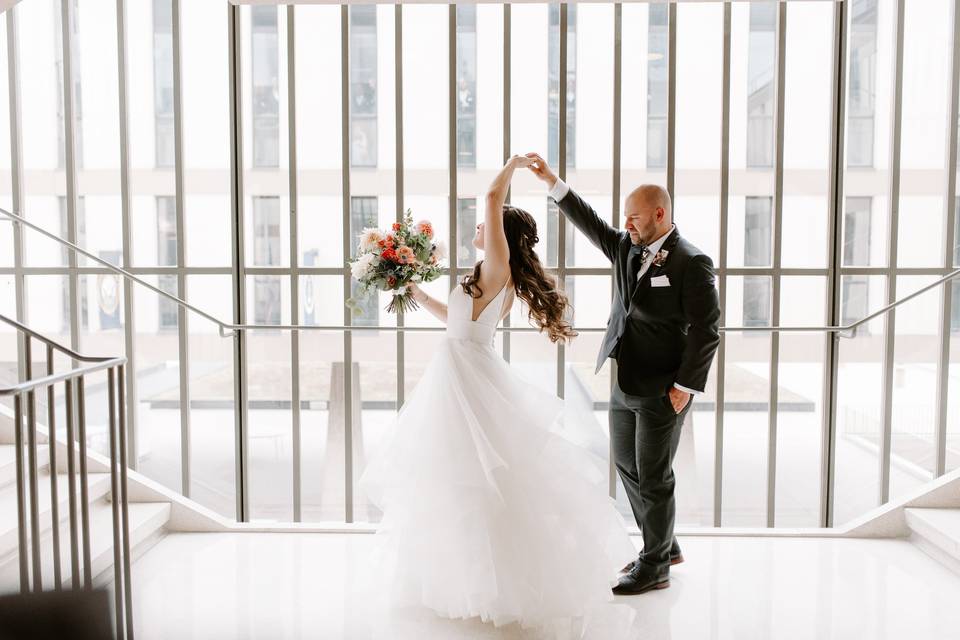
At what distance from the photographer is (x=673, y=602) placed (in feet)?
9.94

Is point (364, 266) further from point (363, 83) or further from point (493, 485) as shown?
point (363, 83)

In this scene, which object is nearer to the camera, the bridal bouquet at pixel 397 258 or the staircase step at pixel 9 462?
the bridal bouquet at pixel 397 258

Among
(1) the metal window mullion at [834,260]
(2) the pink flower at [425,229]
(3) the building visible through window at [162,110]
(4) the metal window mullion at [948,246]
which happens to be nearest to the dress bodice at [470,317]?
(2) the pink flower at [425,229]

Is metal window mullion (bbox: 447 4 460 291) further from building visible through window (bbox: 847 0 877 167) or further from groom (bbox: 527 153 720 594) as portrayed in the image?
building visible through window (bbox: 847 0 877 167)

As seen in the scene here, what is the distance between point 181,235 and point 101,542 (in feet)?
7.59

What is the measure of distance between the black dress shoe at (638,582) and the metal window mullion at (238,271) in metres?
2.48

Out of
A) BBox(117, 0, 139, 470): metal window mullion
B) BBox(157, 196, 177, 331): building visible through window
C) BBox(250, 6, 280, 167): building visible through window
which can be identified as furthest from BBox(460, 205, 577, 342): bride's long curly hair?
BBox(250, 6, 280, 167): building visible through window

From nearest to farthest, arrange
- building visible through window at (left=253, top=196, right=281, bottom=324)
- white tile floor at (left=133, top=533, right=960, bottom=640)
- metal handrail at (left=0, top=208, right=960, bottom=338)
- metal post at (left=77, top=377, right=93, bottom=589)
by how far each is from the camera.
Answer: metal post at (left=77, top=377, right=93, bottom=589) → white tile floor at (left=133, top=533, right=960, bottom=640) → metal handrail at (left=0, top=208, right=960, bottom=338) → building visible through window at (left=253, top=196, right=281, bottom=324)

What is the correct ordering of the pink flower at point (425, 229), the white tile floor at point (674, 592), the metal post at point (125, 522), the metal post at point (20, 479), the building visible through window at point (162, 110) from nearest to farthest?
the metal post at point (20, 479) < the metal post at point (125, 522) < the white tile floor at point (674, 592) < the pink flower at point (425, 229) < the building visible through window at point (162, 110)

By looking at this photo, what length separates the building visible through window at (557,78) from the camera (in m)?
4.62

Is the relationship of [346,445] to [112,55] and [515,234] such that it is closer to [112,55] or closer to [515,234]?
[515,234]

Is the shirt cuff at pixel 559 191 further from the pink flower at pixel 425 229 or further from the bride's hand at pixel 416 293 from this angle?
the bride's hand at pixel 416 293

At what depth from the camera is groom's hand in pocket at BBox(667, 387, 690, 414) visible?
298cm

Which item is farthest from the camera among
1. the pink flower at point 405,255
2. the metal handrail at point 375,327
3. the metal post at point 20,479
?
the metal handrail at point 375,327
